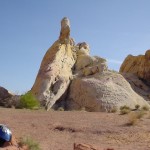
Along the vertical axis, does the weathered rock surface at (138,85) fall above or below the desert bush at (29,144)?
above

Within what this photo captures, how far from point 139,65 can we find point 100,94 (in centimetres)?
1726

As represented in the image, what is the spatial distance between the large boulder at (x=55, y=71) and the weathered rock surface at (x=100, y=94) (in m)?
1.32

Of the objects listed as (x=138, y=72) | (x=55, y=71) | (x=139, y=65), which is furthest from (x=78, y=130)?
(x=139, y=65)

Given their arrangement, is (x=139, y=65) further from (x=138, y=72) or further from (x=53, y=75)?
(x=53, y=75)

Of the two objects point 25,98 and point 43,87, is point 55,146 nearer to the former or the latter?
point 25,98

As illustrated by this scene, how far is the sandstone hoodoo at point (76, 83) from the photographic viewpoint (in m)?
35.3

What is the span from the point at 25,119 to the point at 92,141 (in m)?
5.60

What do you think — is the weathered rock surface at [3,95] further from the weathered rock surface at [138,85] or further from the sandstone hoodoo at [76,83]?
the weathered rock surface at [138,85]

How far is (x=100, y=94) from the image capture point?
116 ft

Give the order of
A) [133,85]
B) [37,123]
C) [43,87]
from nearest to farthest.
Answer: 1. [37,123]
2. [43,87]
3. [133,85]

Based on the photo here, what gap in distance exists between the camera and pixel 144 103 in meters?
39.4

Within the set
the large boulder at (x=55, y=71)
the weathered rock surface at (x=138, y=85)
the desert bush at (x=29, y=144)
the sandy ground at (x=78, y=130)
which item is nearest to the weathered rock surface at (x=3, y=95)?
the large boulder at (x=55, y=71)

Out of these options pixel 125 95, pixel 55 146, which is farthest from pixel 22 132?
pixel 125 95

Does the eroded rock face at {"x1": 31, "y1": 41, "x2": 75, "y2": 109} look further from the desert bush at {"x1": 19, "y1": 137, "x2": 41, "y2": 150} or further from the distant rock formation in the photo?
the desert bush at {"x1": 19, "y1": 137, "x2": 41, "y2": 150}
